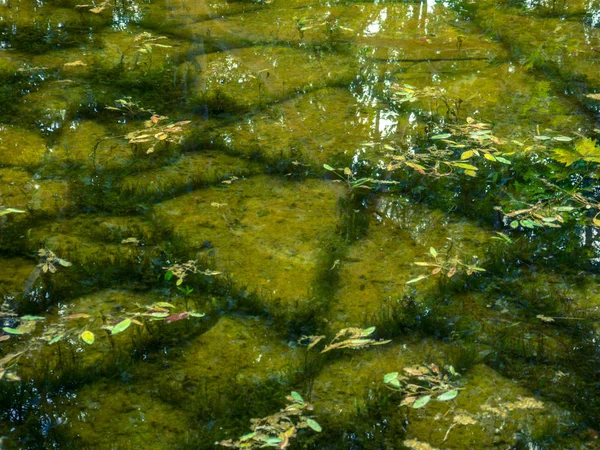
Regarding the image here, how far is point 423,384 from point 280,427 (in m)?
0.55

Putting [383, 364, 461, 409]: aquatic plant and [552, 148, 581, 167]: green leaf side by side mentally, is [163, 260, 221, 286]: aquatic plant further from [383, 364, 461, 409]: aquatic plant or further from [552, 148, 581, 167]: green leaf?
[552, 148, 581, 167]: green leaf

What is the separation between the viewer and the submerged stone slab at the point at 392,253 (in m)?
2.62

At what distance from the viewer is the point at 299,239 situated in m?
2.99

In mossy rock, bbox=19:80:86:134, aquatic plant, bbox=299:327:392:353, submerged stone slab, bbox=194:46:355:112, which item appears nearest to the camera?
aquatic plant, bbox=299:327:392:353

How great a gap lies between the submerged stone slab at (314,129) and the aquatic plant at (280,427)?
1709 mm

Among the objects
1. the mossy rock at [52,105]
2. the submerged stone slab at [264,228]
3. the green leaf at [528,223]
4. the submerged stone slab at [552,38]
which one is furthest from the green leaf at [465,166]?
the mossy rock at [52,105]

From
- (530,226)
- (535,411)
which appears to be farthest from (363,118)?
(535,411)

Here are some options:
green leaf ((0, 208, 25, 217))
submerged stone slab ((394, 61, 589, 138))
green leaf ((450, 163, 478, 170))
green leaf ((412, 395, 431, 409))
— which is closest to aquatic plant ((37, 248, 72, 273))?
green leaf ((0, 208, 25, 217))

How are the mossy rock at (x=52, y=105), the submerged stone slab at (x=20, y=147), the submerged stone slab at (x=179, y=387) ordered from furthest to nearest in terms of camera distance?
the mossy rock at (x=52, y=105)
the submerged stone slab at (x=20, y=147)
the submerged stone slab at (x=179, y=387)

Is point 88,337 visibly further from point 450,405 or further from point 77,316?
point 450,405

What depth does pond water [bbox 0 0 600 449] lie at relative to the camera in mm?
2154

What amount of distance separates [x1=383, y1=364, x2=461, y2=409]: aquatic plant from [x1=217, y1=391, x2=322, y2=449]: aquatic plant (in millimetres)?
313

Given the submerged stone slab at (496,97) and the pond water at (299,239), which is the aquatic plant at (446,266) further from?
the submerged stone slab at (496,97)

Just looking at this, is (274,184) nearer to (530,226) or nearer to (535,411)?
(530,226)
